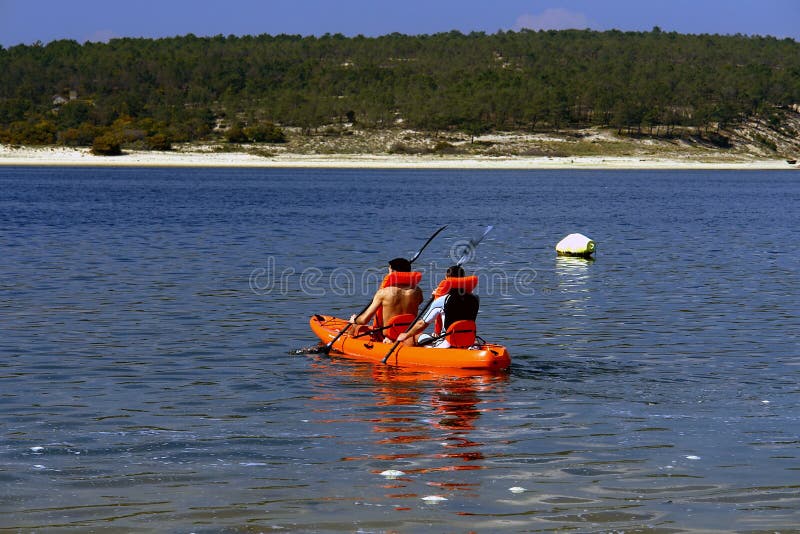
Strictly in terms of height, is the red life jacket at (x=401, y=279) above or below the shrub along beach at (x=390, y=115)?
below

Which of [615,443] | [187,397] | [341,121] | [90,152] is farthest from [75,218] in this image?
[341,121]

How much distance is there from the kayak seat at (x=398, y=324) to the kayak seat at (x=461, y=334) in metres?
1.10

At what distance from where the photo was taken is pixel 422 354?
15.0 m

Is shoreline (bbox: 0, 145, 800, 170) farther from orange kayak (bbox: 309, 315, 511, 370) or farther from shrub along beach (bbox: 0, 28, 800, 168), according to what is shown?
orange kayak (bbox: 309, 315, 511, 370)

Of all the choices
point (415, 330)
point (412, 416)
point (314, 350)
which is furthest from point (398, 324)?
point (412, 416)

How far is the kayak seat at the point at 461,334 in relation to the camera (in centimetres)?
1484

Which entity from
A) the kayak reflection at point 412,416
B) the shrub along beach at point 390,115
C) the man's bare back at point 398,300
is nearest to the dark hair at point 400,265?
the man's bare back at point 398,300

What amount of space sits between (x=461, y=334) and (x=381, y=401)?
2093 mm

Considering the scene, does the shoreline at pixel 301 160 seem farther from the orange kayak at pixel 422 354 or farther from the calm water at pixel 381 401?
the orange kayak at pixel 422 354

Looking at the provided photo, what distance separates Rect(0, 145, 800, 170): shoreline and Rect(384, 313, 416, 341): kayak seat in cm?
10020

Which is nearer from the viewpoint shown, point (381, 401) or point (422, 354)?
point (381, 401)

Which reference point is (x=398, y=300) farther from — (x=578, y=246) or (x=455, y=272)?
(x=578, y=246)

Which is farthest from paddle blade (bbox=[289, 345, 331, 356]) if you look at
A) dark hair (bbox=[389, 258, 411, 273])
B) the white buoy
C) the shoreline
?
the shoreline

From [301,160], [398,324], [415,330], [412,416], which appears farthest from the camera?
[301,160]
